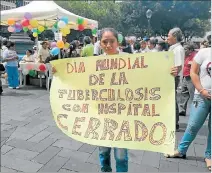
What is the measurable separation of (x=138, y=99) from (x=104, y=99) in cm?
26

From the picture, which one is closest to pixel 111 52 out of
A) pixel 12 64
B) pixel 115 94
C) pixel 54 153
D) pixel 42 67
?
pixel 115 94

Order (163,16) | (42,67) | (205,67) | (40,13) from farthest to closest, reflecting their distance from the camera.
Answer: (163,16)
(40,13)
(42,67)
(205,67)

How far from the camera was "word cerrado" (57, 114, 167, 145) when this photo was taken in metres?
2.26

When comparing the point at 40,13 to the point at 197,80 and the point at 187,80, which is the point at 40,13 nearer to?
the point at 187,80

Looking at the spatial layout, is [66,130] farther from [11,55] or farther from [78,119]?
[11,55]

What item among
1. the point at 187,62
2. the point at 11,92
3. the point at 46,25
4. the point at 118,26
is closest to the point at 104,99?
the point at 187,62

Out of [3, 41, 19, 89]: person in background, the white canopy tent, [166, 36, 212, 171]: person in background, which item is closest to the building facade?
the white canopy tent

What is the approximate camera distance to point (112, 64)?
7.81ft

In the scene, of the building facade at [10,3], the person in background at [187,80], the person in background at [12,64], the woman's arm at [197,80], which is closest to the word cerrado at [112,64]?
the woman's arm at [197,80]

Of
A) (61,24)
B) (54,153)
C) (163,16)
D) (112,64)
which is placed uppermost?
(163,16)

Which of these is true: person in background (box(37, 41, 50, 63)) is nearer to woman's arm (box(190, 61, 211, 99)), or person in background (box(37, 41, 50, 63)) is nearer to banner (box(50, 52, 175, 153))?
woman's arm (box(190, 61, 211, 99))

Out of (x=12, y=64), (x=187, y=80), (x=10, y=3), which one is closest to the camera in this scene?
(x=187, y=80)

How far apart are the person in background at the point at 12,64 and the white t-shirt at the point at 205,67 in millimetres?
6107

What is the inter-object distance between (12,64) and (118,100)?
254 inches
